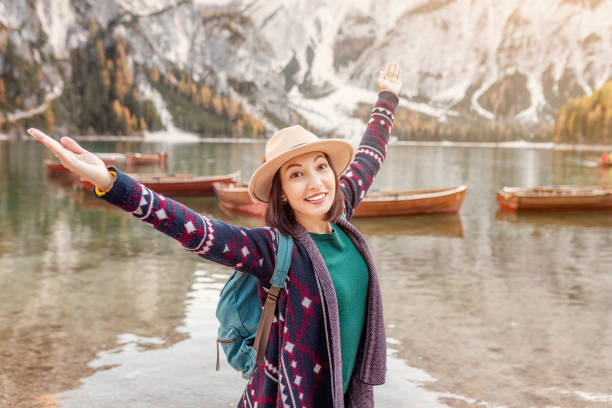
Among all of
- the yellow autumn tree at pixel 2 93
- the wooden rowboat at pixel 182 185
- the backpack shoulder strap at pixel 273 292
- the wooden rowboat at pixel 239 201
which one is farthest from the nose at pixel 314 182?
the yellow autumn tree at pixel 2 93

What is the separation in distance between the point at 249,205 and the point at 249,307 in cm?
2140

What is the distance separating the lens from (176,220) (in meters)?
2.35

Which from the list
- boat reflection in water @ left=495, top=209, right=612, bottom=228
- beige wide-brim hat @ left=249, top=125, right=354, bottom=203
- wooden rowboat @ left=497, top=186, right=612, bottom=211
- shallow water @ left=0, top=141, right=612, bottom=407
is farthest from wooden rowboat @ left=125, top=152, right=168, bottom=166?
beige wide-brim hat @ left=249, top=125, right=354, bottom=203

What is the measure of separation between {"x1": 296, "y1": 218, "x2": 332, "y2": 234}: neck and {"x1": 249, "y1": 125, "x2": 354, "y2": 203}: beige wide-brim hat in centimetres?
23

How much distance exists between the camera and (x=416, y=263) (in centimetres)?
1459

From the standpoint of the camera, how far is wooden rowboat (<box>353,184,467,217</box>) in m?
22.2

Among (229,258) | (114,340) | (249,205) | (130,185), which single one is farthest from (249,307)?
(249,205)

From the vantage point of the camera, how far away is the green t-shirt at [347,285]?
266 centimetres

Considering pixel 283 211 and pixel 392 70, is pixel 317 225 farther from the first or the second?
pixel 392 70

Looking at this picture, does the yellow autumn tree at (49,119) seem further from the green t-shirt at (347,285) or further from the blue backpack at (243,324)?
the green t-shirt at (347,285)

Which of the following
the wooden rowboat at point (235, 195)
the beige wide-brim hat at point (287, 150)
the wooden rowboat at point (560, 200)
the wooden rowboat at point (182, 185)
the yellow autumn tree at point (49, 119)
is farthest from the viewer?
the yellow autumn tree at point (49, 119)

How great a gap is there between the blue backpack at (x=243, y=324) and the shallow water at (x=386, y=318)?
3.99 meters

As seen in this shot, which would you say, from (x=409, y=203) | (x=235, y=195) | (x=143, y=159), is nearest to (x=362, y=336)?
(x=409, y=203)

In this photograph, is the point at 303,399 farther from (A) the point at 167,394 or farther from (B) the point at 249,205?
(B) the point at 249,205
